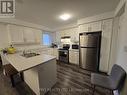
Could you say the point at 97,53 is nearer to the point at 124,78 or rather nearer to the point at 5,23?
the point at 124,78

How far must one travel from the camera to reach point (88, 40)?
271 centimetres

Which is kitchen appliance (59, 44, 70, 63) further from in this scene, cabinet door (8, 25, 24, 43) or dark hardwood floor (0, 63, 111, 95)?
cabinet door (8, 25, 24, 43)

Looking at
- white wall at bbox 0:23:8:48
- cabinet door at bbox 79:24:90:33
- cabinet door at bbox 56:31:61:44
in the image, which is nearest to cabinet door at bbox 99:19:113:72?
cabinet door at bbox 79:24:90:33

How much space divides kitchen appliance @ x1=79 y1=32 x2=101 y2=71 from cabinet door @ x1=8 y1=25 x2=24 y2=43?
287 cm

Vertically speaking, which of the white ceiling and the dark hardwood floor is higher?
the white ceiling

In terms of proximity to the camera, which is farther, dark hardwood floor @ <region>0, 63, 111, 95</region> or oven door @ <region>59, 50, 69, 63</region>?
oven door @ <region>59, 50, 69, 63</region>

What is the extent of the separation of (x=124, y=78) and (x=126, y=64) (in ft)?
0.87

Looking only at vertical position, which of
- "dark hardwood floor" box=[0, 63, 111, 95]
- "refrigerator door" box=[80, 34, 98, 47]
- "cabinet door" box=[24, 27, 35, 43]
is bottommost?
"dark hardwood floor" box=[0, 63, 111, 95]

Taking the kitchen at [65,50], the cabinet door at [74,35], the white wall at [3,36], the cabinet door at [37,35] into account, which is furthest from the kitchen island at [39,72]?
the cabinet door at [37,35]

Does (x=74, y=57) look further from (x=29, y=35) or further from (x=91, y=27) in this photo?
(x=29, y=35)

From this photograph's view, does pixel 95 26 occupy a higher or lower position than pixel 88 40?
higher

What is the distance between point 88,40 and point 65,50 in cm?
162

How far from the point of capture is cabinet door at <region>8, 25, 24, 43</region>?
2854 millimetres

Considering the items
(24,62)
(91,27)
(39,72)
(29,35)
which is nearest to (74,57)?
(91,27)
